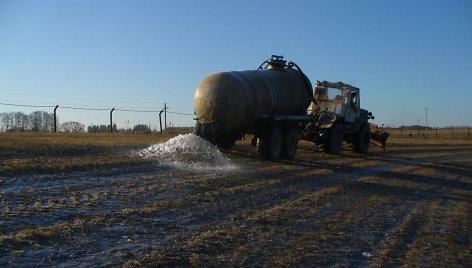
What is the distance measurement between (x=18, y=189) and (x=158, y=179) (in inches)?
107

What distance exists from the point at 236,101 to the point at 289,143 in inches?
A: 106

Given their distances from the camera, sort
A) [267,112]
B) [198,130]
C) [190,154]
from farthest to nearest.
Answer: [267,112], [198,130], [190,154]

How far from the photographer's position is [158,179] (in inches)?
391

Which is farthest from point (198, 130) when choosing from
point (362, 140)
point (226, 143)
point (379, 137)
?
point (379, 137)

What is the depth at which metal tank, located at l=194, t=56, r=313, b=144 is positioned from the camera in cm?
1467

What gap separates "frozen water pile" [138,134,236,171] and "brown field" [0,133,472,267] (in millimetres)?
775

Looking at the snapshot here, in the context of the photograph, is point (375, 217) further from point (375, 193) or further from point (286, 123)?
point (286, 123)

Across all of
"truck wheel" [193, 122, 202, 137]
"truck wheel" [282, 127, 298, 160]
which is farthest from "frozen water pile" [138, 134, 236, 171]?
"truck wheel" [282, 127, 298, 160]

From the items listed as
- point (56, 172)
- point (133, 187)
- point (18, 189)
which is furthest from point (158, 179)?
point (18, 189)

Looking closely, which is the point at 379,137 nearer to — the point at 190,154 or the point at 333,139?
the point at 333,139

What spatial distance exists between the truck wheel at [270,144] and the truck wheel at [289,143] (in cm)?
48

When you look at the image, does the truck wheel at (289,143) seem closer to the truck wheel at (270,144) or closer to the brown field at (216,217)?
the truck wheel at (270,144)

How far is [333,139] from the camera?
20.1 meters

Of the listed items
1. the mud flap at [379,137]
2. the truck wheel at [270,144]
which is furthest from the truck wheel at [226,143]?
the mud flap at [379,137]
